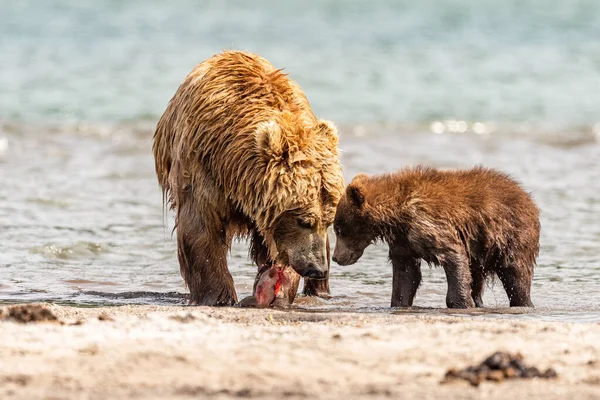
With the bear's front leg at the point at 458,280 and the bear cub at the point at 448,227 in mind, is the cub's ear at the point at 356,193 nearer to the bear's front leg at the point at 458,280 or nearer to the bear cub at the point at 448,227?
the bear cub at the point at 448,227

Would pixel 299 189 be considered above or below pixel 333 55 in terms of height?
below

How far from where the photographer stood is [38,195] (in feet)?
43.9

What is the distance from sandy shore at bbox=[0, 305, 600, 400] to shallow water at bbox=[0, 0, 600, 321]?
1.58 metres

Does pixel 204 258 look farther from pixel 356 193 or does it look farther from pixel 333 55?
pixel 333 55

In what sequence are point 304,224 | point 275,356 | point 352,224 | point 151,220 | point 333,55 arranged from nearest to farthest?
point 275,356 → point 304,224 → point 352,224 → point 151,220 → point 333,55

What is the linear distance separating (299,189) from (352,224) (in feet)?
3.02

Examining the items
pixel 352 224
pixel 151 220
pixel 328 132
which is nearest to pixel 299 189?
pixel 328 132

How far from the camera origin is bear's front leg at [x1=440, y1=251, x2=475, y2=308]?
7.84 m

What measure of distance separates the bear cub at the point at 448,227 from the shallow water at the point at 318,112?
0.30 m

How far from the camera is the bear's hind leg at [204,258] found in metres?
7.90

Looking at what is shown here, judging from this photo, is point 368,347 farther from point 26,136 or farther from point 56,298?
point 26,136

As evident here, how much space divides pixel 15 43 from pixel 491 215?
956 inches

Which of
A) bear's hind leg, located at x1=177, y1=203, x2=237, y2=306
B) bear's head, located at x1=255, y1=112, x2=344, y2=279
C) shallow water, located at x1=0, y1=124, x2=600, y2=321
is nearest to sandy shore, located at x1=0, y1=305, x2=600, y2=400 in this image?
bear's head, located at x1=255, y1=112, x2=344, y2=279

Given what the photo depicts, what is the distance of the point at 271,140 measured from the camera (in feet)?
23.9
